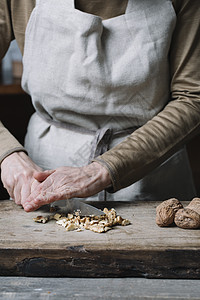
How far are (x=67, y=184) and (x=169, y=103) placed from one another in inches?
15.5

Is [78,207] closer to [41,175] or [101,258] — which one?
[41,175]

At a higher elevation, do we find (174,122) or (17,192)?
(174,122)

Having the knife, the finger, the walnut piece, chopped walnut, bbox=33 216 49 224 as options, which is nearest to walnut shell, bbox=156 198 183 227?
the walnut piece

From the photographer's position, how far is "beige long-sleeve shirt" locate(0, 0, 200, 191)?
1133 mm

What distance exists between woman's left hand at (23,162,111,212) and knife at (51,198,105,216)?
0.07 feet

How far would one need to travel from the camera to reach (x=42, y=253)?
865 millimetres

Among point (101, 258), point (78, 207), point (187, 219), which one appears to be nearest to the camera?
point (101, 258)

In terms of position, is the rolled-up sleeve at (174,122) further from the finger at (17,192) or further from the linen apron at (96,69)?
the finger at (17,192)

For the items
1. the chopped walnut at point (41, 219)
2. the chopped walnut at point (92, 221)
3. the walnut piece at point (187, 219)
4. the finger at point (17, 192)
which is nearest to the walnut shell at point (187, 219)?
the walnut piece at point (187, 219)

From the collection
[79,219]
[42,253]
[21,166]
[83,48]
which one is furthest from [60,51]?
[42,253]

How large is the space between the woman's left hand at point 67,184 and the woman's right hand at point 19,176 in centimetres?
3

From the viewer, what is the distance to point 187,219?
96 centimetres

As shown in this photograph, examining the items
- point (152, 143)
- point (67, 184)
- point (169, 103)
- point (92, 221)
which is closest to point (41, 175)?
point (67, 184)

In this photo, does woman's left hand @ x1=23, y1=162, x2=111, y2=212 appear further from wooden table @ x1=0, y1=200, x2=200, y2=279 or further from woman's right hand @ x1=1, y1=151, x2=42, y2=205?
wooden table @ x1=0, y1=200, x2=200, y2=279
